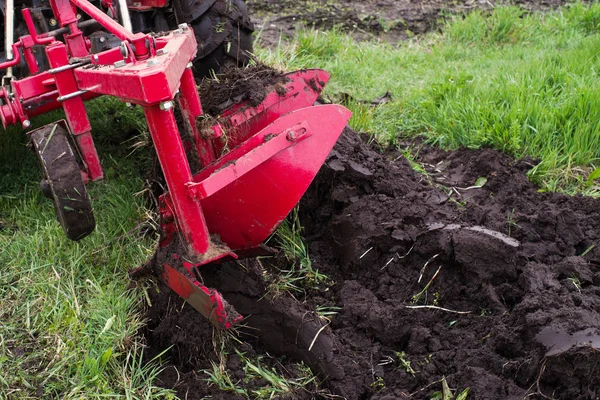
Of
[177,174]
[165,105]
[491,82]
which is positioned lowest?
[491,82]

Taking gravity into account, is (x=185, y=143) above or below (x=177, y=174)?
below

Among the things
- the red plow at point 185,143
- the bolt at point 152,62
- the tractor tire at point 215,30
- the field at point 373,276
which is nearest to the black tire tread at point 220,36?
Answer: the tractor tire at point 215,30

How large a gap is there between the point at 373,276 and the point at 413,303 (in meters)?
0.23

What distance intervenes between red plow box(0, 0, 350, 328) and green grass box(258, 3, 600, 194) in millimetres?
1244

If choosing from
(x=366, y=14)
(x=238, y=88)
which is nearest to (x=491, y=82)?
(x=238, y=88)

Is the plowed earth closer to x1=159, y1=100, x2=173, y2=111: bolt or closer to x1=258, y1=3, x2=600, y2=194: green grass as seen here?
x1=258, y1=3, x2=600, y2=194: green grass

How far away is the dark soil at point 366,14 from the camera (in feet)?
20.3

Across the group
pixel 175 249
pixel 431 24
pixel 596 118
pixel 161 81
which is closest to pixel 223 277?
pixel 175 249

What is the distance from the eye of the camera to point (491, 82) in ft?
14.1

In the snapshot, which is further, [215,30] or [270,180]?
[215,30]

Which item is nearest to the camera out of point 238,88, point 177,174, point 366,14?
point 177,174

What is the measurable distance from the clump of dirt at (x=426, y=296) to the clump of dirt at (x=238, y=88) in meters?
0.48

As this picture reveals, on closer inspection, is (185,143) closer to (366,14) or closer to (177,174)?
(177,174)

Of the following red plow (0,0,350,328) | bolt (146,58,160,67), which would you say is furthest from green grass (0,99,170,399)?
bolt (146,58,160,67)
